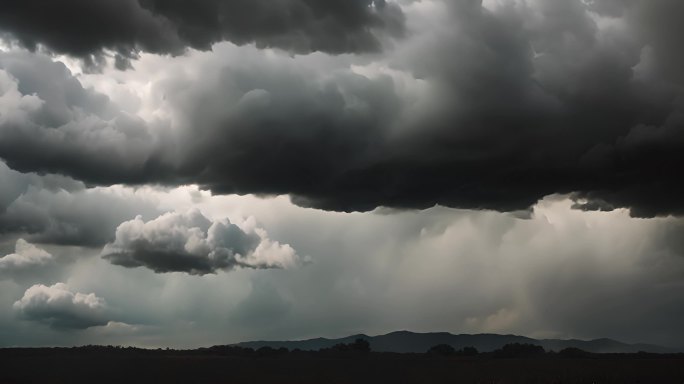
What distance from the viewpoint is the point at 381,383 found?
552 feet

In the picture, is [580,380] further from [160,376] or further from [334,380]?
[160,376]

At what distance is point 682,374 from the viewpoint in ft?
557

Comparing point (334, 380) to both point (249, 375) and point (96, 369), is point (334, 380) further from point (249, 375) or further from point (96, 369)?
point (96, 369)

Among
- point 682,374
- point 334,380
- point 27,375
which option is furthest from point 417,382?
point 27,375

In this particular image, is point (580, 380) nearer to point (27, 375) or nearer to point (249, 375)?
point (249, 375)

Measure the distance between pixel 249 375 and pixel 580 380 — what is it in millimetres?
81673

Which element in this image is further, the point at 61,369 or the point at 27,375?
the point at 61,369

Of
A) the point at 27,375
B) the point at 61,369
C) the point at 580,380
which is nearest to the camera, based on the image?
the point at 580,380

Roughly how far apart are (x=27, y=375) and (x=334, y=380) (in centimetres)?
7546

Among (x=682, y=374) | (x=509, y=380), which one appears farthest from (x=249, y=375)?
(x=682, y=374)

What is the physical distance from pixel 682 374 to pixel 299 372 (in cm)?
9484

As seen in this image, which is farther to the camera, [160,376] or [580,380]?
[160,376]

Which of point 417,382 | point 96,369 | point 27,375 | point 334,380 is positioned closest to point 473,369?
point 417,382

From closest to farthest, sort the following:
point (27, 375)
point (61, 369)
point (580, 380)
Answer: point (580, 380), point (27, 375), point (61, 369)
